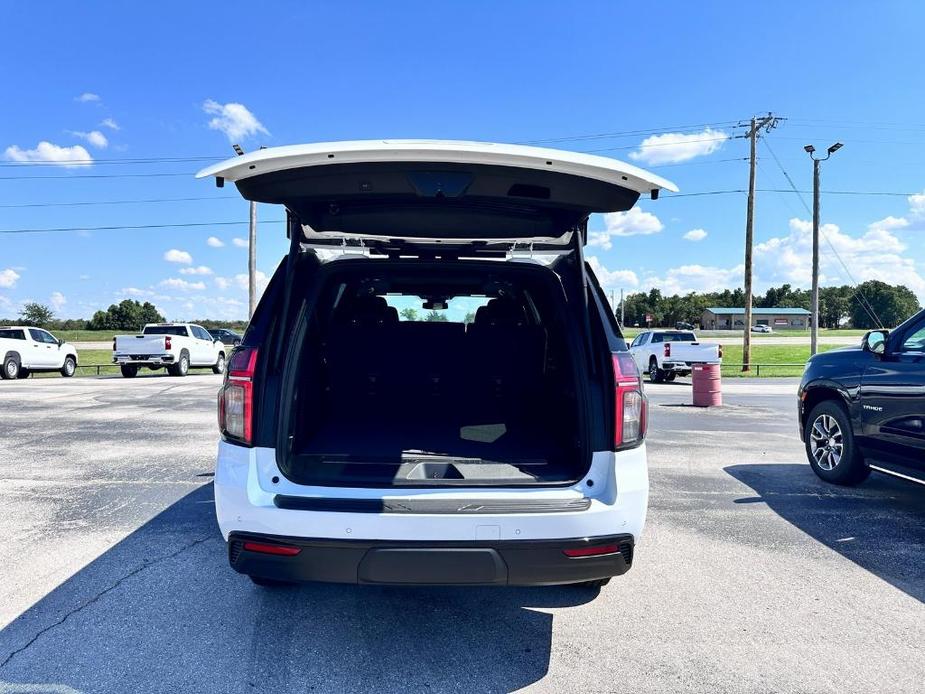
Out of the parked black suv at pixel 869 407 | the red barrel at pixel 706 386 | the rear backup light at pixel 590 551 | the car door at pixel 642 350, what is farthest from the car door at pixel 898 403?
the car door at pixel 642 350

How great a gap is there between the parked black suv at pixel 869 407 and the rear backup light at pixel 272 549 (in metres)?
4.69

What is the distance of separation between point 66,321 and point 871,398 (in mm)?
109038

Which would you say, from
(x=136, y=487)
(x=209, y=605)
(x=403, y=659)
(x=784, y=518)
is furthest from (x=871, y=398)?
(x=136, y=487)

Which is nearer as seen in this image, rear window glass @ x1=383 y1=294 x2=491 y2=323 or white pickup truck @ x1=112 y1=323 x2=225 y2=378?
rear window glass @ x1=383 y1=294 x2=491 y2=323

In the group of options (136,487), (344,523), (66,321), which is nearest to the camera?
(344,523)

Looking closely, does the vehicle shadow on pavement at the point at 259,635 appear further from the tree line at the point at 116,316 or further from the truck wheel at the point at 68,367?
the tree line at the point at 116,316

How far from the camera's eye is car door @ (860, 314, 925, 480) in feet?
15.6

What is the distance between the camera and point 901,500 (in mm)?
5438

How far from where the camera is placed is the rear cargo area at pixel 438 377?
10.3 ft

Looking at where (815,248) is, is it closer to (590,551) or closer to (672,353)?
(672,353)

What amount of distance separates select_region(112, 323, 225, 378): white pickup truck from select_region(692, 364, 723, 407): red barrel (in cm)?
1541

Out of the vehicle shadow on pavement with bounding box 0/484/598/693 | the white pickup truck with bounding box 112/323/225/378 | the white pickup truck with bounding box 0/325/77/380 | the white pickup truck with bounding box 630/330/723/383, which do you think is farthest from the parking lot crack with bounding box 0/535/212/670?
the white pickup truck with bounding box 0/325/77/380

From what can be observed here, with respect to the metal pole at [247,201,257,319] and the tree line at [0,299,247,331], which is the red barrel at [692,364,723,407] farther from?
the tree line at [0,299,247,331]

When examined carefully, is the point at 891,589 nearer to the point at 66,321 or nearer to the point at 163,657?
the point at 163,657
